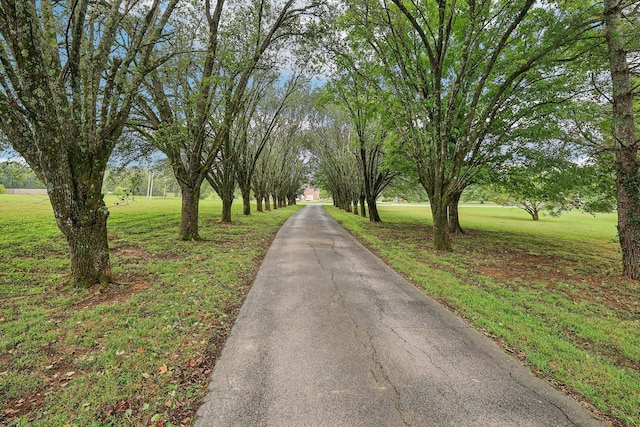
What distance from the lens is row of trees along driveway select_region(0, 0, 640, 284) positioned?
4.81 m

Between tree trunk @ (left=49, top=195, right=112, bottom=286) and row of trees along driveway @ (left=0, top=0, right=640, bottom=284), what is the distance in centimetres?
2

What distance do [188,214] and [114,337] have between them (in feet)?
24.9

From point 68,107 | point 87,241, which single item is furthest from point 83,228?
point 68,107

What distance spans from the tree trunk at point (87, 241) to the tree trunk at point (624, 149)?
1178 cm

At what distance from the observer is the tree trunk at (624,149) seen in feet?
21.9

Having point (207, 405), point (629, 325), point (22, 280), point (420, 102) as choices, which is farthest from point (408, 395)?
point (420, 102)

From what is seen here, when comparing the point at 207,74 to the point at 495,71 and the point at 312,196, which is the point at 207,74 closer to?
the point at 495,71

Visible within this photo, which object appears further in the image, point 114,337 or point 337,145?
point 337,145

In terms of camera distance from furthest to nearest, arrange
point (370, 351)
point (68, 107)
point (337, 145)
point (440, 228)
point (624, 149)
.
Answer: point (337, 145)
point (440, 228)
point (624, 149)
point (68, 107)
point (370, 351)

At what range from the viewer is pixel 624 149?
6.79m

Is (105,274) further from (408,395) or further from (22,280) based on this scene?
(408,395)

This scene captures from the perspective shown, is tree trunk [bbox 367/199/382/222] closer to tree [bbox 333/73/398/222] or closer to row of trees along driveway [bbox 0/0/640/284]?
tree [bbox 333/73/398/222]

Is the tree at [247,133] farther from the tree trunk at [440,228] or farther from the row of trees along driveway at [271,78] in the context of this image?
the tree trunk at [440,228]

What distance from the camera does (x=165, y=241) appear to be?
402 inches
